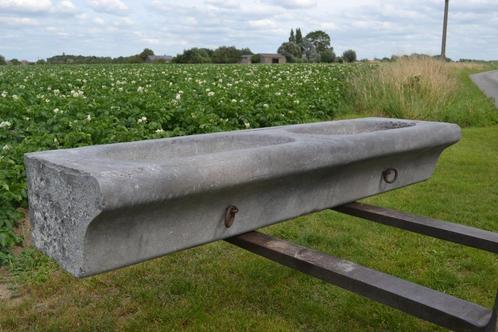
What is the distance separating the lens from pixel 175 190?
1.64m

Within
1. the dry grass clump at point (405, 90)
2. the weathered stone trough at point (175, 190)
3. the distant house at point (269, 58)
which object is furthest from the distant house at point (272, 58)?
the weathered stone trough at point (175, 190)

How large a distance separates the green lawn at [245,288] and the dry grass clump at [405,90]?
698 centimetres

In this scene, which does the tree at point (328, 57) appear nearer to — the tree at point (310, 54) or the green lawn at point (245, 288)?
the tree at point (310, 54)

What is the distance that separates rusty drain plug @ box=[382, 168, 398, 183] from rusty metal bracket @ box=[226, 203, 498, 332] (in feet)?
0.80

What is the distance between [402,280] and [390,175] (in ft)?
3.19

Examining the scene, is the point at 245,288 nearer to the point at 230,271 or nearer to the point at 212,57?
the point at 230,271

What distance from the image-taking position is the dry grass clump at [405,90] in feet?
38.0

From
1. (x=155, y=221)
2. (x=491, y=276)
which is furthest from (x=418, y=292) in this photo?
(x=491, y=276)

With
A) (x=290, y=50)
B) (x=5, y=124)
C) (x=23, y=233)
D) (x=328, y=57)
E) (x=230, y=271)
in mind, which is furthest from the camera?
(x=290, y=50)

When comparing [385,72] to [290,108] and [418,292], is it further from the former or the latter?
[418,292]

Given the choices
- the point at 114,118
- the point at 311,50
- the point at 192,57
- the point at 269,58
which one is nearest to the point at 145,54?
the point at 192,57

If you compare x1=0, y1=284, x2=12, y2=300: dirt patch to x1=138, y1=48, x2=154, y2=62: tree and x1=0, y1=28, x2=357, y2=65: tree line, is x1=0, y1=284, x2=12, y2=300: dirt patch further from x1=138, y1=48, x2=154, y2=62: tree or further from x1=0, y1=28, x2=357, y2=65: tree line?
x1=138, y1=48, x2=154, y2=62: tree

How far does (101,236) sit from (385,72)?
41.7 feet

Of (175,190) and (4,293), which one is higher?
(175,190)
